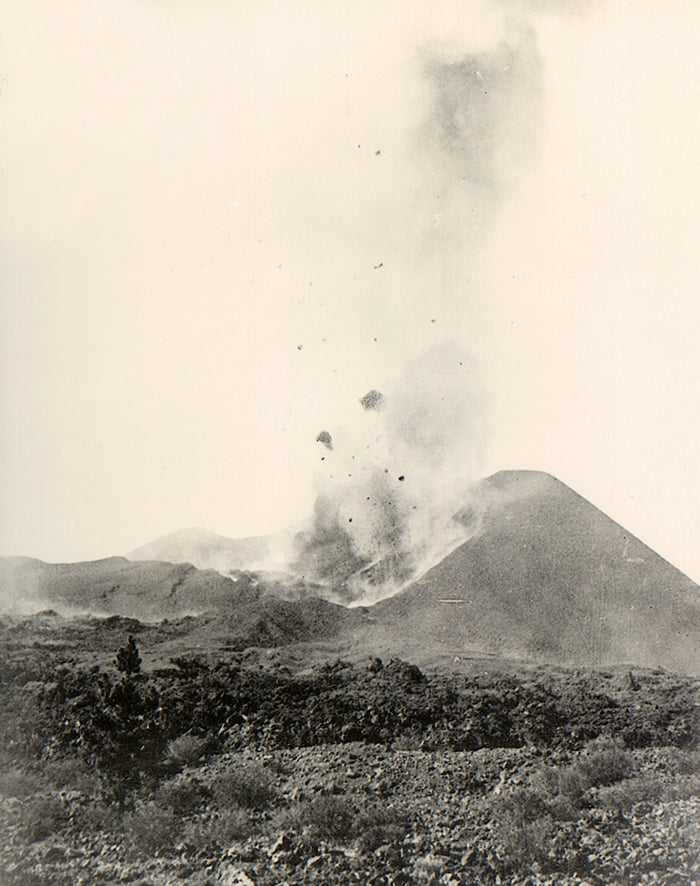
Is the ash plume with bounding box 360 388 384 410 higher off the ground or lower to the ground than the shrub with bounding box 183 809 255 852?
higher

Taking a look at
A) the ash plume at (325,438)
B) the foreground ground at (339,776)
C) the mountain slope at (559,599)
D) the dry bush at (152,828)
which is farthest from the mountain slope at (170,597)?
the dry bush at (152,828)

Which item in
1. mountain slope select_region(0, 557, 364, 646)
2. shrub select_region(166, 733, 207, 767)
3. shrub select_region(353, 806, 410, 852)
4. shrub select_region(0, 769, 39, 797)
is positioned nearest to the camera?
shrub select_region(353, 806, 410, 852)

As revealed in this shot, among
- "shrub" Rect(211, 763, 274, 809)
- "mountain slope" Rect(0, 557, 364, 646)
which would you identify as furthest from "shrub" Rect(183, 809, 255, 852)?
"mountain slope" Rect(0, 557, 364, 646)

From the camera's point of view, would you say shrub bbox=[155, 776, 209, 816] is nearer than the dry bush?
No

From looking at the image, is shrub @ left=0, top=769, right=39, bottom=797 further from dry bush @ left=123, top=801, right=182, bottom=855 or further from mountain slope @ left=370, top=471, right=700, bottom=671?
mountain slope @ left=370, top=471, right=700, bottom=671

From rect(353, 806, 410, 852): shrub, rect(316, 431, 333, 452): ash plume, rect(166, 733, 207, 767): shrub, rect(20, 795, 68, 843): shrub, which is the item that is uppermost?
rect(316, 431, 333, 452): ash plume

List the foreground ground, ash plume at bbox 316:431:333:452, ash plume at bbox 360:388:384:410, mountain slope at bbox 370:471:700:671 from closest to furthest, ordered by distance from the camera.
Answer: the foreground ground → ash plume at bbox 316:431:333:452 → ash plume at bbox 360:388:384:410 → mountain slope at bbox 370:471:700:671
